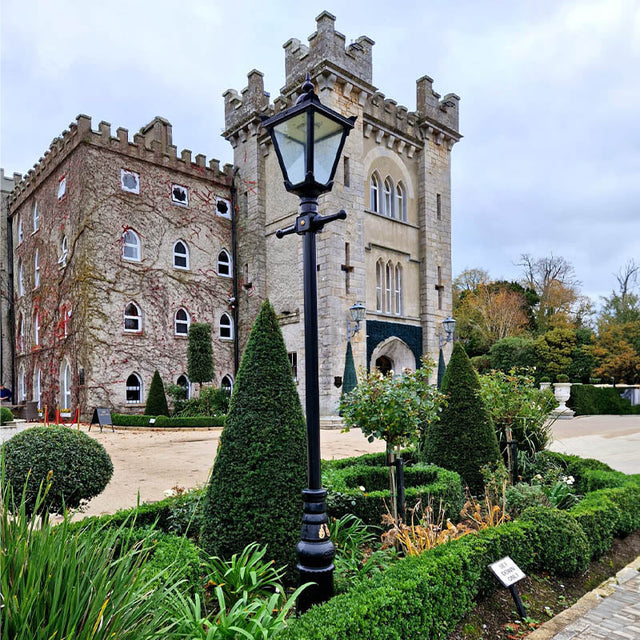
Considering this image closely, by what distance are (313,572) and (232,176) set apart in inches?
878

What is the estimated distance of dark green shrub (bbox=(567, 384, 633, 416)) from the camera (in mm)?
23703

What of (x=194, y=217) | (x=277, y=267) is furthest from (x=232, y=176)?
(x=277, y=267)

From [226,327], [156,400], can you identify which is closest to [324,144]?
[156,400]

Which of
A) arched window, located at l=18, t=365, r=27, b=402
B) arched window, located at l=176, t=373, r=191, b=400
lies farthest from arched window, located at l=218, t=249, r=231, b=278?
arched window, located at l=18, t=365, r=27, b=402

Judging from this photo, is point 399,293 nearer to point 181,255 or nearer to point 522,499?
point 181,255

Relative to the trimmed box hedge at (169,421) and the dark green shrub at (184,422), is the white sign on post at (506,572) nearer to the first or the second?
the trimmed box hedge at (169,421)

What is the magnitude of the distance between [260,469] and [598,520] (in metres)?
3.43

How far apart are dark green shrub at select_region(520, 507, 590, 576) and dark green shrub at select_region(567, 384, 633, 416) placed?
21.4 metres

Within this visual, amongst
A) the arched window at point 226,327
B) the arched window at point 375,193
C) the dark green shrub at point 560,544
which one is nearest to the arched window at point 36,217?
the arched window at point 226,327

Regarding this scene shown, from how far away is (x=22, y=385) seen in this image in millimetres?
23719

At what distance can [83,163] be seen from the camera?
747 inches

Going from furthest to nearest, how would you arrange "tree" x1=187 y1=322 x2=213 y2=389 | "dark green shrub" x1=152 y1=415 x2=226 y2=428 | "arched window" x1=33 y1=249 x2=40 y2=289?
"arched window" x1=33 y1=249 x2=40 y2=289 → "tree" x1=187 y1=322 x2=213 y2=389 → "dark green shrub" x1=152 y1=415 x2=226 y2=428

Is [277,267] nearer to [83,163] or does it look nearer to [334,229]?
[334,229]

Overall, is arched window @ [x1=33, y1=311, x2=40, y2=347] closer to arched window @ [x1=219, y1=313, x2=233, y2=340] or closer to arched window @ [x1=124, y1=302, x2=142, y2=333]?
arched window @ [x1=124, y1=302, x2=142, y2=333]
